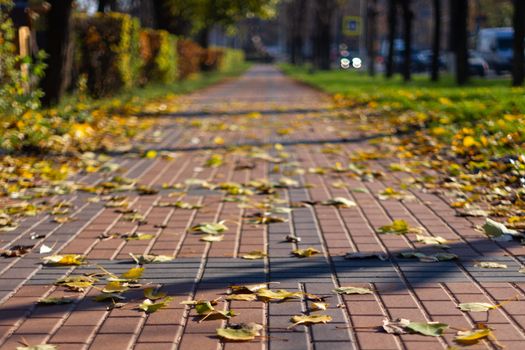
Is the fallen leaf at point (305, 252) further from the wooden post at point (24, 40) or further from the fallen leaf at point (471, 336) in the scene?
the wooden post at point (24, 40)

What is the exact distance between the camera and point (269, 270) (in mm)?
5016

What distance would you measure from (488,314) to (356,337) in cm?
73

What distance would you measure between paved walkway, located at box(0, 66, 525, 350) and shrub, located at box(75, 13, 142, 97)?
1135 cm

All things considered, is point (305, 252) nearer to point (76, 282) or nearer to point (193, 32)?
point (76, 282)

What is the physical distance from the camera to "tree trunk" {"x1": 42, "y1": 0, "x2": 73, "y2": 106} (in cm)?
1544

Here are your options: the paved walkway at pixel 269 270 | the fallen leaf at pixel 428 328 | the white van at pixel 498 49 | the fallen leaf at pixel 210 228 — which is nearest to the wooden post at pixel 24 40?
the paved walkway at pixel 269 270

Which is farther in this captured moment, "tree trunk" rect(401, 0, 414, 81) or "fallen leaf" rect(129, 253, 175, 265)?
"tree trunk" rect(401, 0, 414, 81)

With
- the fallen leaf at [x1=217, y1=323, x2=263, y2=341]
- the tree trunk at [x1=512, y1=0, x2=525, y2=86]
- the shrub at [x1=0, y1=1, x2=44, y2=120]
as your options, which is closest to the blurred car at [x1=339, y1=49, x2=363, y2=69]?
the tree trunk at [x1=512, y1=0, x2=525, y2=86]

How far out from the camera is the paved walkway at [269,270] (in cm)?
389

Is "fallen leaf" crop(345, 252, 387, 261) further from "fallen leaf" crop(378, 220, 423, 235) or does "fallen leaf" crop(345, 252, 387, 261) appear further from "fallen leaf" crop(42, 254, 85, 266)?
"fallen leaf" crop(42, 254, 85, 266)

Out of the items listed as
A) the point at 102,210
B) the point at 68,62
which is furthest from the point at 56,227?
the point at 68,62

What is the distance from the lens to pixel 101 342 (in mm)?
3797

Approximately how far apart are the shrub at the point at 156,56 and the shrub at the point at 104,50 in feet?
11.1

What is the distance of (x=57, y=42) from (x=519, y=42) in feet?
36.2
